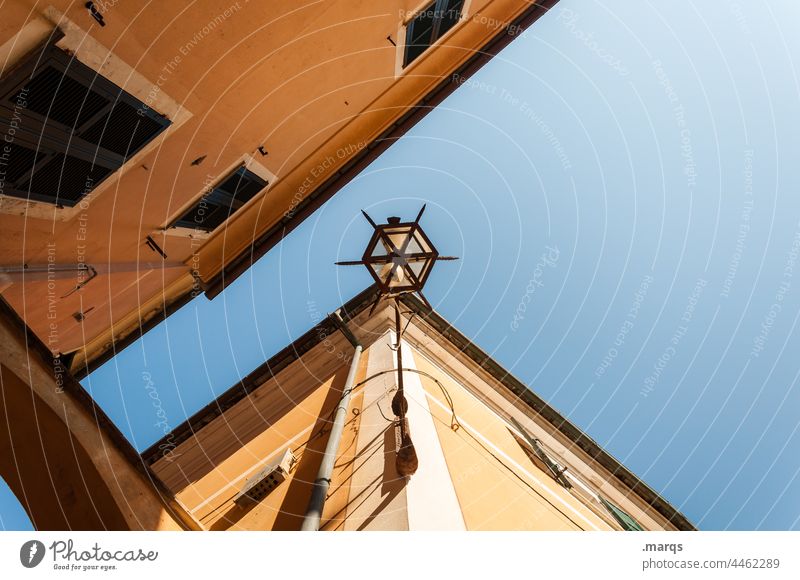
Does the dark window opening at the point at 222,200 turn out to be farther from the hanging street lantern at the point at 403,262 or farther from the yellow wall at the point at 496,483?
Answer: the yellow wall at the point at 496,483

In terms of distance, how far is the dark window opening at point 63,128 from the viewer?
14.9ft

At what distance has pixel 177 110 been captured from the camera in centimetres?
612

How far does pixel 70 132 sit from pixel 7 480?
3550mm

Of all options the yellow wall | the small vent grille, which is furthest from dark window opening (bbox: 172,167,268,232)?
the yellow wall
